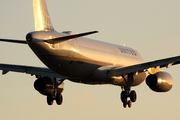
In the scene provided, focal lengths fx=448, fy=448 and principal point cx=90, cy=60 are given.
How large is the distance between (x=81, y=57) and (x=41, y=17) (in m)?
4.77

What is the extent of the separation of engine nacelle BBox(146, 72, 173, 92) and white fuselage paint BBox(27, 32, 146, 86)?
2.89 m

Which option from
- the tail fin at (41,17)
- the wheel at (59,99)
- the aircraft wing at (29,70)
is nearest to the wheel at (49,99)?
the wheel at (59,99)

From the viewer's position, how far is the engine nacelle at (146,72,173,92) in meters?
43.1

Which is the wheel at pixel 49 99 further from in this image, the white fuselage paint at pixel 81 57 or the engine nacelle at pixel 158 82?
the engine nacelle at pixel 158 82

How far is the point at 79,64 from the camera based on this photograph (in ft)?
124

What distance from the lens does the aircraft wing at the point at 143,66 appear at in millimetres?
37719

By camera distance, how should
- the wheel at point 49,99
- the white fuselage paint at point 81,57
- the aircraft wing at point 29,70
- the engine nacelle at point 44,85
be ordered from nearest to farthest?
the white fuselage paint at point 81,57 → the aircraft wing at point 29,70 → the wheel at point 49,99 → the engine nacelle at point 44,85

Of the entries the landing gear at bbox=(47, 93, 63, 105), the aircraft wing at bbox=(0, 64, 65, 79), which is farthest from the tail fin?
the landing gear at bbox=(47, 93, 63, 105)

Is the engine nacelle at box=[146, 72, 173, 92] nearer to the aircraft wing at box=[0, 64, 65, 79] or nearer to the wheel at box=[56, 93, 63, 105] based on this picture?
the wheel at box=[56, 93, 63, 105]

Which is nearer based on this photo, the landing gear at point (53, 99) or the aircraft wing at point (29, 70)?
the aircraft wing at point (29, 70)

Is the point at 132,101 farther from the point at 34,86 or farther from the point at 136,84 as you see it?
the point at 34,86

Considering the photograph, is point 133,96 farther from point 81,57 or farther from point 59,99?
point 81,57

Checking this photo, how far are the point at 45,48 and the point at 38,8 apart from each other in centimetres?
429

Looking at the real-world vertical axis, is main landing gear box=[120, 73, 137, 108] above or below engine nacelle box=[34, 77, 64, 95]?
below
